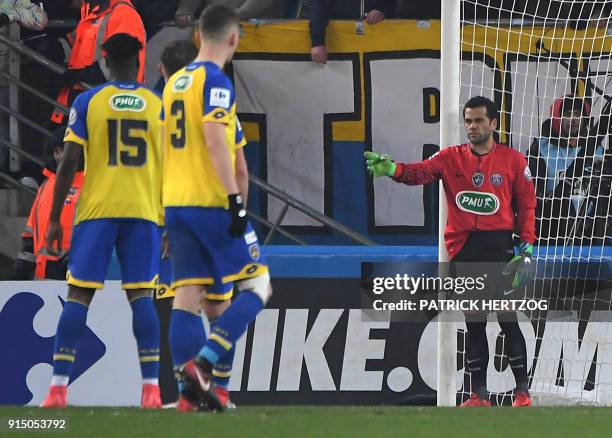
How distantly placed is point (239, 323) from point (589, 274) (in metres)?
4.19

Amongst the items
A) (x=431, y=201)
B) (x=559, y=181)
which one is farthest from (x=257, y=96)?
(x=559, y=181)

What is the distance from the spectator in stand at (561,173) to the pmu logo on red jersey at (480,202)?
49.6 inches

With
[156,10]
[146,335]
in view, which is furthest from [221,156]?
[156,10]

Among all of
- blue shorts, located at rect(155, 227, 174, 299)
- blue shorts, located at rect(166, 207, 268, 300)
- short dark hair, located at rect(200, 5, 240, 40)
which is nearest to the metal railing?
blue shorts, located at rect(155, 227, 174, 299)

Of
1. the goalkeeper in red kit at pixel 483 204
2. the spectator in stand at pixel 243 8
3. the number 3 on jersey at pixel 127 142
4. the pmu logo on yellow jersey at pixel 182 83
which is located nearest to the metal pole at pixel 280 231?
the spectator in stand at pixel 243 8

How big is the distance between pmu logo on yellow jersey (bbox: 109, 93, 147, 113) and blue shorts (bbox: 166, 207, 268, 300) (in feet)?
2.21

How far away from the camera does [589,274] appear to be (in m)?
9.97

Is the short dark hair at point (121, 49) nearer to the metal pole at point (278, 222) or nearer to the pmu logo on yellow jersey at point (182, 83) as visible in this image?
the pmu logo on yellow jersey at point (182, 83)

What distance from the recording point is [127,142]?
7.08 meters

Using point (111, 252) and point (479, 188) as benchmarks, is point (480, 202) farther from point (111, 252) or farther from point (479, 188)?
point (111, 252)

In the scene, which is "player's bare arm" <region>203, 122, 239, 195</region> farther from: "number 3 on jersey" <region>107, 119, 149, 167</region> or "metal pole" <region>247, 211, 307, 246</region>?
"metal pole" <region>247, 211, 307, 246</region>

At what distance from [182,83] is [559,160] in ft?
14.0

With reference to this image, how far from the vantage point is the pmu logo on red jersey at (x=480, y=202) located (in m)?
8.99

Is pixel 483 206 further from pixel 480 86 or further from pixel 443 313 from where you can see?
pixel 480 86
